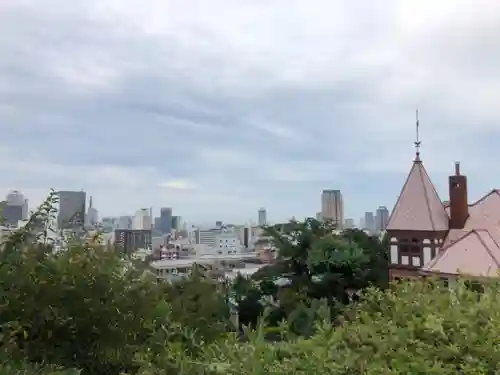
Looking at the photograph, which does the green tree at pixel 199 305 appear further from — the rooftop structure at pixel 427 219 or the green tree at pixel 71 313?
the rooftop structure at pixel 427 219

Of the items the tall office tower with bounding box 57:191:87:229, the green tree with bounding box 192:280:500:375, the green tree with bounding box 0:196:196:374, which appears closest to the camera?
the green tree with bounding box 192:280:500:375

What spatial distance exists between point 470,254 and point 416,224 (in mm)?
1651

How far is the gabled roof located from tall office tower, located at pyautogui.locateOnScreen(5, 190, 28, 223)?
308 inches

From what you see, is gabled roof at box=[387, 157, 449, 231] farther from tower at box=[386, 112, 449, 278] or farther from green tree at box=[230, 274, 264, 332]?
green tree at box=[230, 274, 264, 332]

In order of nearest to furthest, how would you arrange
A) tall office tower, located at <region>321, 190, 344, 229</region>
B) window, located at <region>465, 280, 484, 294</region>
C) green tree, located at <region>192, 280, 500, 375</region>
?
green tree, located at <region>192, 280, 500, 375</region>
window, located at <region>465, 280, 484, 294</region>
tall office tower, located at <region>321, 190, 344, 229</region>

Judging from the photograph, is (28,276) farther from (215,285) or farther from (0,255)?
(215,285)

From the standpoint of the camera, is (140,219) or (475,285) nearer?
(475,285)

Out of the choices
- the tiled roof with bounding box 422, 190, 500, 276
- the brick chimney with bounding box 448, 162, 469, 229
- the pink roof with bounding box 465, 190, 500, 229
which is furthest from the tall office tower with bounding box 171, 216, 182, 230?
the tiled roof with bounding box 422, 190, 500, 276

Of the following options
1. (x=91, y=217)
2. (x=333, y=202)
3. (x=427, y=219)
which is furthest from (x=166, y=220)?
(x=91, y=217)

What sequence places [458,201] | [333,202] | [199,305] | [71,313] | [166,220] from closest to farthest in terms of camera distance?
[71,313] < [199,305] < [458,201] < [333,202] < [166,220]

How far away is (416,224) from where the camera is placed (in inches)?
378


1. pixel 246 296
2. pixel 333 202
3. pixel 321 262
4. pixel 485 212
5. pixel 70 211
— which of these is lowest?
pixel 246 296

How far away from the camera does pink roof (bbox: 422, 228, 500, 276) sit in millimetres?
7793

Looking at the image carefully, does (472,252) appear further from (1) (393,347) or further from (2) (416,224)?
(1) (393,347)
